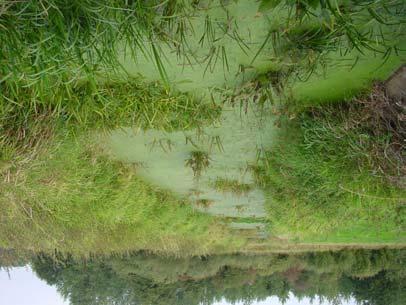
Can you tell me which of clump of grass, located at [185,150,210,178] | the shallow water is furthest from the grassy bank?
clump of grass, located at [185,150,210,178]

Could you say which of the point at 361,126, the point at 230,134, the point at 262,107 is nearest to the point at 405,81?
the point at 361,126

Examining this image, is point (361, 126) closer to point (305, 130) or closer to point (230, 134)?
point (305, 130)

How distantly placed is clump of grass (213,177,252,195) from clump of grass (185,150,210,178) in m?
0.37

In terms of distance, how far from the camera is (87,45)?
1.64 m

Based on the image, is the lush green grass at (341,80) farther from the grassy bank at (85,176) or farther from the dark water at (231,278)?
the dark water at (231,278)

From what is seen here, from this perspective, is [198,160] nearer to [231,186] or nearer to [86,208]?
[231,186]

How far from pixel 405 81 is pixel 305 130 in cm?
55

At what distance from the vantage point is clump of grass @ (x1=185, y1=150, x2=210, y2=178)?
3019mm

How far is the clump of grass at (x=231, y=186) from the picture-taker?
11.4 feet

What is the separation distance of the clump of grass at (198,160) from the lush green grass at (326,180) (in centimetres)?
37

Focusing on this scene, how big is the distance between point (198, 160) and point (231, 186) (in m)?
0.58

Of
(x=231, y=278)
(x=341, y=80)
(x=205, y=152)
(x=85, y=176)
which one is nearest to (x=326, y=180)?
(x=341, y=80)

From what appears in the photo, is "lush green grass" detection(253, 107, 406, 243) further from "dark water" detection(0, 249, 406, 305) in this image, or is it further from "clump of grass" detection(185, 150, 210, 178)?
"dark water" detection(0, 249, 406, 305)

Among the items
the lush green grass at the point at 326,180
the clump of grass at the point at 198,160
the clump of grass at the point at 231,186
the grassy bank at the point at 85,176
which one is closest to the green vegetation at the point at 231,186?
the clump of grass at the point at 231,186
